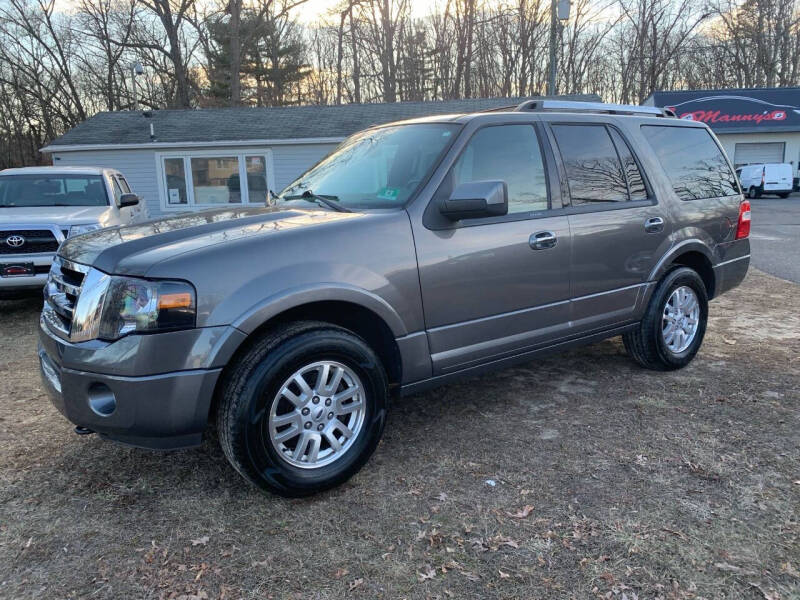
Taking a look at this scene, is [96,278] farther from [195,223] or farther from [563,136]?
[563,136]

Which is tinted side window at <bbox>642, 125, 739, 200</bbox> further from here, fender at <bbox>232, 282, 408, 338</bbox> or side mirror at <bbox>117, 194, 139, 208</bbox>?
side mirror at <bbox>117, 194, 139, 208</bbox>

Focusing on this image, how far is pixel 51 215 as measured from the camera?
278 inches

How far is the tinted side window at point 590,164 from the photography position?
388 centimetres

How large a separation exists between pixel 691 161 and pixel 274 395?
3.85m

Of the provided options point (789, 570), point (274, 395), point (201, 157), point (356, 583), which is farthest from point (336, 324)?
point (201, 157)

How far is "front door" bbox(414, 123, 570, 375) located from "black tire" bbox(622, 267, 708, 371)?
3.14ft

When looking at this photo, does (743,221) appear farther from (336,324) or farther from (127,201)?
(127,201)

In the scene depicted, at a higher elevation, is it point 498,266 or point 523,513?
point 498,266

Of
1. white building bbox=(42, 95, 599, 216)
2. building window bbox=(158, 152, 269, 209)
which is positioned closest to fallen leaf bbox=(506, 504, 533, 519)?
white building bbox=(42, 95, 599, 216)

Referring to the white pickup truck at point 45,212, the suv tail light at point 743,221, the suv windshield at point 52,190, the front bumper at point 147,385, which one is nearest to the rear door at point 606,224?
the suv tail light at point 743,221

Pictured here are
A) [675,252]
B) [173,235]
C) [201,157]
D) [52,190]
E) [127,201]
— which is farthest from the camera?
[201,157]

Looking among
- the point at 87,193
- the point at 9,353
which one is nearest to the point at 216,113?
the point at 87,193

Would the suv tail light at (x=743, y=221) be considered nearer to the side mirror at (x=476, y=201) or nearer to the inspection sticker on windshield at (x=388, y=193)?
the side mirror at (x=476, y=201)

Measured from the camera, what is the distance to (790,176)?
28312 millimetres
